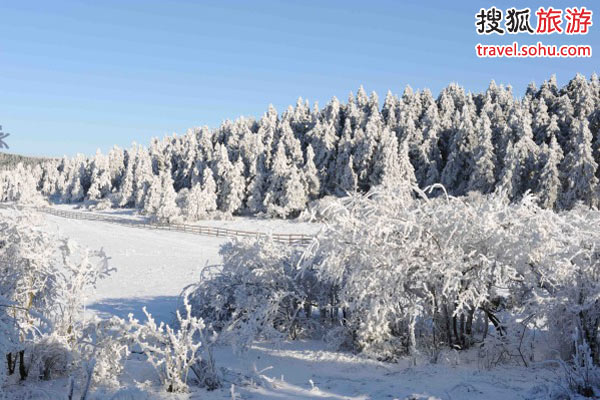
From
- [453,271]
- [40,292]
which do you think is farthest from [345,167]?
[40,292]

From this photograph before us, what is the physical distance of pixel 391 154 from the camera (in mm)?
55562

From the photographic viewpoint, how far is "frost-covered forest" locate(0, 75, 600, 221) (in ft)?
151

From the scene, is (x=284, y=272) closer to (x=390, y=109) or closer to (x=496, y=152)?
(x=496, y=152)

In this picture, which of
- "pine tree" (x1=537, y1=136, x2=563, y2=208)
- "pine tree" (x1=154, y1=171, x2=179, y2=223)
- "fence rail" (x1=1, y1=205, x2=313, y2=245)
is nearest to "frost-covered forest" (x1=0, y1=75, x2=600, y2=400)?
"fence rail" (x1=1, y1=205, x2=313, y2=245)

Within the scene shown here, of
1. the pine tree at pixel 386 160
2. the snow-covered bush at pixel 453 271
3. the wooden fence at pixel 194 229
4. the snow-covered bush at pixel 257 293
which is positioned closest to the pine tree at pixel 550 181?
the pine tree at pixel 386 160

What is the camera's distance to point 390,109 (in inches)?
2739

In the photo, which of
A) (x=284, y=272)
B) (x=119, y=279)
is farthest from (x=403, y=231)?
(x=119, y=279)

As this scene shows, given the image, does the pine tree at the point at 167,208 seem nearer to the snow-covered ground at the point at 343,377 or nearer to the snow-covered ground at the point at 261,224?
the snow-covered ground at the point at 261,224

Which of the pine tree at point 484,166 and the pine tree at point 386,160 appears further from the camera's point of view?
the pine tree at point 386,160

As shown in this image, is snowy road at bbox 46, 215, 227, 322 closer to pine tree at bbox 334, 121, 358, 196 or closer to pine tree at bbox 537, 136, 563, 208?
pine tree at bbox 334, 121, 358, 196

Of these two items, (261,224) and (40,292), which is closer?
(40,292)

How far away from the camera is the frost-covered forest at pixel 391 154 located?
45.9m

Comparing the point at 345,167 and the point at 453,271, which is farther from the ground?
the point at 345,167

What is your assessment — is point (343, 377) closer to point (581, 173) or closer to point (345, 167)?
point (581, 173)
